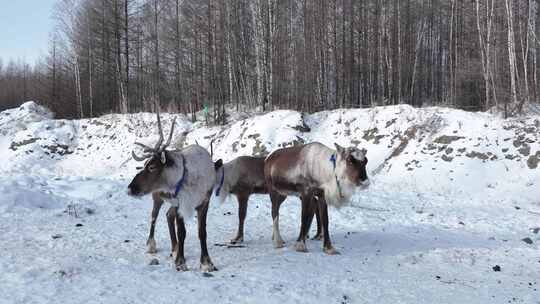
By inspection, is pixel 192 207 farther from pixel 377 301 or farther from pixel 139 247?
A: pixel 377 301

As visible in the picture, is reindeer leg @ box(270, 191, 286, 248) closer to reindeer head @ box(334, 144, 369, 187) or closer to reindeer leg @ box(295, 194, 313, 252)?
reindeer leg @ box(295, 194, 313, 252)

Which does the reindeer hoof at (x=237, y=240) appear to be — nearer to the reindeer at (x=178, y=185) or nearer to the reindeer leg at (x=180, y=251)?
the reindeer at (x=178, y=185)

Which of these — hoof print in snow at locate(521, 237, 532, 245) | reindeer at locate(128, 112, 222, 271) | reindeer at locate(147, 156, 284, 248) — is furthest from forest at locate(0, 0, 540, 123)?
reindeer at locate(128, 112, 222, 271)

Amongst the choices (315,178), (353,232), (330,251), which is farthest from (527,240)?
(315,178)

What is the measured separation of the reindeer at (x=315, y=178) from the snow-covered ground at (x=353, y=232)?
1.77 feet

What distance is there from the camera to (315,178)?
287 inches

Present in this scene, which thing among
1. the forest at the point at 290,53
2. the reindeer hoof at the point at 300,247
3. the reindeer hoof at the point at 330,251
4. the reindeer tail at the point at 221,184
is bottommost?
the reindeer hoof at the point at 330,251

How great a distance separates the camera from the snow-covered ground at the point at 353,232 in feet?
16.6

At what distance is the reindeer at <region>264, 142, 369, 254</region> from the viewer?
22.2ft

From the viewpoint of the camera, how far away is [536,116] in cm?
1667

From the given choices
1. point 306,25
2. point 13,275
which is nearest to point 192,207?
point 13,275

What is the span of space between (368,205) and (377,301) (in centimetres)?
646

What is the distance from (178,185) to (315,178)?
2.26 meters

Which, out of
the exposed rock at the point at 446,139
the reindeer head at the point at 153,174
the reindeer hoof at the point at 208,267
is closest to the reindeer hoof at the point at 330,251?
the reindeer hoof at the point at 208,267
